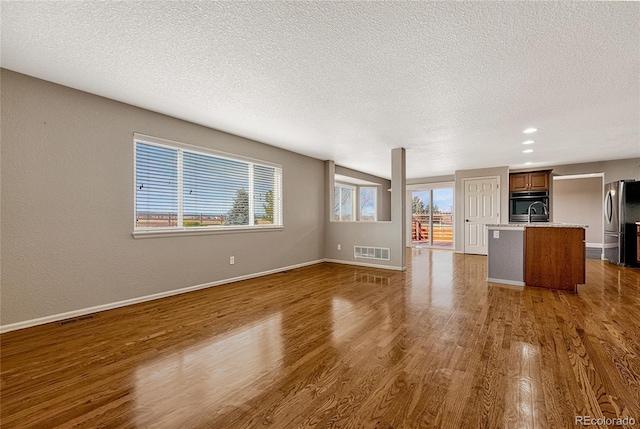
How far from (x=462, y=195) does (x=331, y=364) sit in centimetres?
734

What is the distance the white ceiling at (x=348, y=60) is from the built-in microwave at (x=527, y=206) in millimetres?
3144

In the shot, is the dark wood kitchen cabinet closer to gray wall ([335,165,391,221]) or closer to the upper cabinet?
the upper cabinet

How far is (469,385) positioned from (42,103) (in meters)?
4.39

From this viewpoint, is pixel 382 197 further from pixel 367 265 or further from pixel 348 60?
pixel 348 60

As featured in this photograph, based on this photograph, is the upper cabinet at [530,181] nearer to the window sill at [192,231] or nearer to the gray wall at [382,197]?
the gray wall at [382,197]

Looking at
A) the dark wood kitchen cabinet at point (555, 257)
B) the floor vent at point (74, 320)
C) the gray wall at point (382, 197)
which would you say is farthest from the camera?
the gray wall at point (382, 197)

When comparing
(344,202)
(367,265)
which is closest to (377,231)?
(367,265)

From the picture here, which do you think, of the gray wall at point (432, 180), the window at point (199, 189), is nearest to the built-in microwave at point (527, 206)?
the gray wall at point (432, 180)

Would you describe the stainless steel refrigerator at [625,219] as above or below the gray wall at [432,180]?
below

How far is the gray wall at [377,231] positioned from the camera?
17.7ft

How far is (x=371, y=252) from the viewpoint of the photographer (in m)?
5.84

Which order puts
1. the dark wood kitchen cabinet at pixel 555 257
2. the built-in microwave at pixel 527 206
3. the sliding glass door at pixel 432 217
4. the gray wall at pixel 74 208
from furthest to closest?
the sliding glass door at pixel 432 217, the built-in microwave at pixel 527 206, the dark wood kitchen cabinet at pixel 555 257, the gray wall at pixel 74 208

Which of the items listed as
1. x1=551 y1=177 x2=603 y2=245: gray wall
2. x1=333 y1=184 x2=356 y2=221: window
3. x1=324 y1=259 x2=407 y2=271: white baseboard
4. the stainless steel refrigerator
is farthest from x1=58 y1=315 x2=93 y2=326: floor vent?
x1=551 y1=177 x2=603 y2=245: gray wall

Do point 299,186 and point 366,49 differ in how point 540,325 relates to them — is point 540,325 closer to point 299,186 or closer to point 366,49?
point 366,49
